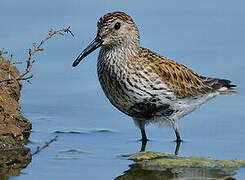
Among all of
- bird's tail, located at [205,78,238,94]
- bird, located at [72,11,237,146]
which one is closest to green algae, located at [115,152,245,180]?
bird, located at [72,11,237,146]

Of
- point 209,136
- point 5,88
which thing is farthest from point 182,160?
point 5,88

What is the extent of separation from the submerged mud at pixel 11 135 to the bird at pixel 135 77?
1098 mm

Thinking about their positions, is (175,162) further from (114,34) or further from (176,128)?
(114,34)

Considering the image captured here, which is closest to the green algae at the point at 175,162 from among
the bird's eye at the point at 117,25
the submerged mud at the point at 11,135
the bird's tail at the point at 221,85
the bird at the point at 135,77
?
the bird at the point at 135,77

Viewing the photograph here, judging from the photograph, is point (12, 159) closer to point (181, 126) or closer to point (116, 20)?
point (116, 20)

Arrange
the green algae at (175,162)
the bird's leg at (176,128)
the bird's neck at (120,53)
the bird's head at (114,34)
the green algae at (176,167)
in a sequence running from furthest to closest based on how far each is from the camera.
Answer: the bird's leg at (176,128) < the bird's neck at (120,53) < the bird's head at (114,34) < the green algae at (175,162) < the green algae at (176,167)

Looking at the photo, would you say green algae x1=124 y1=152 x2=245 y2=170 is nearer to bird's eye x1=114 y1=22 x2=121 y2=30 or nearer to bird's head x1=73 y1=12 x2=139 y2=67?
bird's head x1=73 y1=12 x2=139 y2=67

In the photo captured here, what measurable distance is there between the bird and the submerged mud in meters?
1.10

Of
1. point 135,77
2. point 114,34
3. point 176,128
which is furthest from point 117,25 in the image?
point 176,128

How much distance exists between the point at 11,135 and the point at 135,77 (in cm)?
205

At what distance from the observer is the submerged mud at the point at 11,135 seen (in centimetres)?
814

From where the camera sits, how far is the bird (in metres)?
9.56

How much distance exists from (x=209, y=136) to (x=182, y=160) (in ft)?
5.61

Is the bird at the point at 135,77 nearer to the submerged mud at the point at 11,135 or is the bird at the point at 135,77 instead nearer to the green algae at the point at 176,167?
the green algae at the point at 176,167
